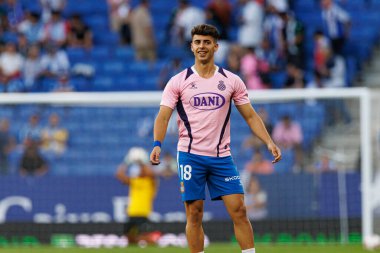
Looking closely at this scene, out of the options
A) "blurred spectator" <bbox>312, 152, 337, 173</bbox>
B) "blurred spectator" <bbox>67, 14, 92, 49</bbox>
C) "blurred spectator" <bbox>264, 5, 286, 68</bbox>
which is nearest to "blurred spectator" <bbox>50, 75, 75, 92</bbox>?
"blurred spectator" <bbox>67, 14, 92, 49</bbox>

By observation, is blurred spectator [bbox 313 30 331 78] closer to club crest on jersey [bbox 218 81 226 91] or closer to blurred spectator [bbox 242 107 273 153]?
blurred spectator [bbox 242 107 273 153]

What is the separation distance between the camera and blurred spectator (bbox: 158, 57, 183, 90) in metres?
21.4

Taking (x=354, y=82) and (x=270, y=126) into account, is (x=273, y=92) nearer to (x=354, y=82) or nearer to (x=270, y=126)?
(x=270, y=126)

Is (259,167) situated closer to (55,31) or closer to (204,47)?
(55,31)

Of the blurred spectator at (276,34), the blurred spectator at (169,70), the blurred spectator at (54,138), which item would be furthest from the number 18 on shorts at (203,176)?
the blurred spectator at (276,34)

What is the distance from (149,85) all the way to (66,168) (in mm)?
4566

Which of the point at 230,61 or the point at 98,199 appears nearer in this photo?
the point at 98,199

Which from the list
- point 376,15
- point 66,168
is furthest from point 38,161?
point 376,15

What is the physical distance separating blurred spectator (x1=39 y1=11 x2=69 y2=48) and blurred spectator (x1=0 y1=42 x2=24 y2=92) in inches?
31.7

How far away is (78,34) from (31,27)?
38.4 inches

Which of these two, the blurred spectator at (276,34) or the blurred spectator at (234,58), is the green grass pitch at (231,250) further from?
the blurred spectator at (276,34)

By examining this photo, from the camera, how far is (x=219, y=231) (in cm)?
1756

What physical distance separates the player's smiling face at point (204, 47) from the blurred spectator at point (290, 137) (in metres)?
7.50

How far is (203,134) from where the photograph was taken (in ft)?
33.0
